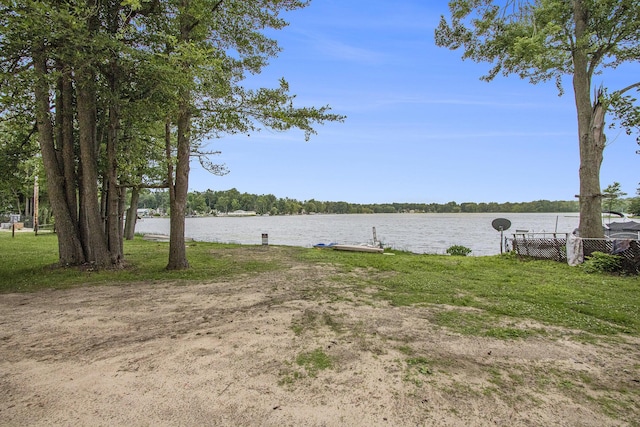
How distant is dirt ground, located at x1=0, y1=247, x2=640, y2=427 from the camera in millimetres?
2545

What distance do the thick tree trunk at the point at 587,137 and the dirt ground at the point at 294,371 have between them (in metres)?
8.73

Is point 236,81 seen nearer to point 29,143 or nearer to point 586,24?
point 29,143

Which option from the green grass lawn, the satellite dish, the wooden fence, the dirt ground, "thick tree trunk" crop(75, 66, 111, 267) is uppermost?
"thick tree trunk" crop(75, 66, 111, 267)

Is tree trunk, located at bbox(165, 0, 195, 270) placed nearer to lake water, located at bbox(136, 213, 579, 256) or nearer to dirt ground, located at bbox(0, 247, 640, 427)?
dirt ground, located at bbox(0, 247, 640, 427)

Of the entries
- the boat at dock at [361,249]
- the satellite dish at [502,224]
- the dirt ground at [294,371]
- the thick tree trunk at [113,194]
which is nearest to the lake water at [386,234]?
the satellite dish at [502,224]

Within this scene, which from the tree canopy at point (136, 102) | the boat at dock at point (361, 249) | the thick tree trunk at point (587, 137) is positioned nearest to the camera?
the tree canopy at point (136, 102)

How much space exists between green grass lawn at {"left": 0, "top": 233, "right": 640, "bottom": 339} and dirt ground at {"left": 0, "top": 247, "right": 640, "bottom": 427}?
629mm

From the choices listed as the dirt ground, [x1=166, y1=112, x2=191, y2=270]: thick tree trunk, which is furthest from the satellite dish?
[x1=166, y1=112, x2=191, y2=270]: thick tree trunk

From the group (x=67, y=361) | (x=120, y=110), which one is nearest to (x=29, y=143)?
(x=120, y=110)

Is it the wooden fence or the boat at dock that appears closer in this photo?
the wooden fence

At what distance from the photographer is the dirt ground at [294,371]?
Answer: 2545 millimetres

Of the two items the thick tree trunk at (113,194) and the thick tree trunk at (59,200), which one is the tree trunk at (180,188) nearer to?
the thick tree trunk at (113,194)

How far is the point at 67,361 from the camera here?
11.3ft

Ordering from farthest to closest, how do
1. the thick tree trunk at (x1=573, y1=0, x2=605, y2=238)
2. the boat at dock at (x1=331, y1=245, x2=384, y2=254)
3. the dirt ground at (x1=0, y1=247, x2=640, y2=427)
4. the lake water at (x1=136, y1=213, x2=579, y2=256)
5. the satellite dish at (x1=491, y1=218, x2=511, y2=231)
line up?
the lake water at (x1=136, y1=213, x2=579, y2=256)
the boat at dock at (x1=331, y1=245, x2=384, y2=254)
the satellite dish at (x1=491, y1=218, x2=511, y2=231)
the thick tree trunk at (x1=573, y1=0, x2=605, y2=238)
the dirt ground at (x1=0, y1=247, x2=640, y2=427)
